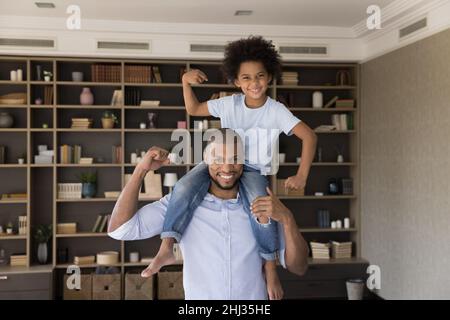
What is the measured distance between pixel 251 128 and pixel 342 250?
3.87 meters

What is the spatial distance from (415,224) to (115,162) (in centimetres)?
259

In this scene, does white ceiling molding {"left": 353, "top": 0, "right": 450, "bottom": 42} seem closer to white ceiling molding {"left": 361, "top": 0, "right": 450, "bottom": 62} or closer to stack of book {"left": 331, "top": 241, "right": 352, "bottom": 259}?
white ceiling molding {"left": 361, "top": 0, "right": 450, "bottom": 62}

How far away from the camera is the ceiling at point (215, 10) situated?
4.23 meters

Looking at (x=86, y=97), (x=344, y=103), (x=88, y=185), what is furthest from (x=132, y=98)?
(x=344, y=103)

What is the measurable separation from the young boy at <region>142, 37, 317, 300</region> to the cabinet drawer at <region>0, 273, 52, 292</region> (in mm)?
3343

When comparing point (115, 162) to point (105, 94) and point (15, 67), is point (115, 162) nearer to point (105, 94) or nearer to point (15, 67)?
point (105, 94)

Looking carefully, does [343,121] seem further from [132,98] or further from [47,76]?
[47,76]

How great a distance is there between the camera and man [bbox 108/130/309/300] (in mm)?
1617

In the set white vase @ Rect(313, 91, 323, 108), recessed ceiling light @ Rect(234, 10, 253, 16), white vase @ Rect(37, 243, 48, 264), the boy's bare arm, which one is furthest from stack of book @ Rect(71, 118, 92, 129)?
the boy's bare arm

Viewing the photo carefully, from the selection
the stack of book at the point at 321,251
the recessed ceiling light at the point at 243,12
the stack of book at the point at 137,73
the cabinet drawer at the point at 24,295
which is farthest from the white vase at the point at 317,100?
the cabinet drawer at the point at 24,295

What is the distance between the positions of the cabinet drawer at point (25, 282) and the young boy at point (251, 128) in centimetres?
334

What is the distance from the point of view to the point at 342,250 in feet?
17.5

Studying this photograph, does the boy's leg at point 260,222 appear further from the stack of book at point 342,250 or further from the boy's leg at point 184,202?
the stack of book at point 342,250
